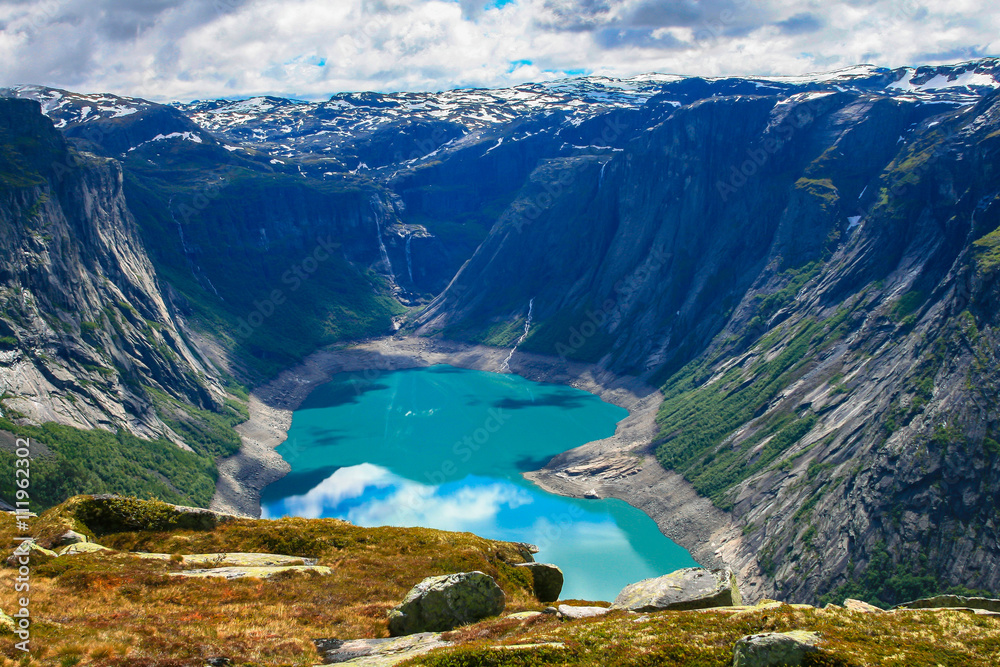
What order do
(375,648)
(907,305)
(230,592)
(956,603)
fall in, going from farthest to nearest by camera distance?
(907,305) < (956,603) < (230,592) < (375,648)

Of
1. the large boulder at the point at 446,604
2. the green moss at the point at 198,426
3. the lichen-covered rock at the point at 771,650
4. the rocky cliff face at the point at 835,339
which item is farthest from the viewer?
the green moss at the point at 198,426

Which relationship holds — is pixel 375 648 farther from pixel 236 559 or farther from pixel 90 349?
pixel 90 349

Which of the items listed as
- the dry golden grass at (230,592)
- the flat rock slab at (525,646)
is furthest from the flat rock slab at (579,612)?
the flat rock slab at (525,646)

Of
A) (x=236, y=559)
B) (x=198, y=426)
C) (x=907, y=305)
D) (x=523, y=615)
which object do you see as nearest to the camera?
(x=523, y=615)

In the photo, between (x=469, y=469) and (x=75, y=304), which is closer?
(x=75, y=304)

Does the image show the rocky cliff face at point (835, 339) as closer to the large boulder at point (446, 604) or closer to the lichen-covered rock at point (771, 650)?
the large boulder at point (446, 604)

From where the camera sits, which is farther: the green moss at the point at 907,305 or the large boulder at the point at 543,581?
the green moss at the point at 907,305

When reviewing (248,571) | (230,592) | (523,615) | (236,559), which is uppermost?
(236,559)

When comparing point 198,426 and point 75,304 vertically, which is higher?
point 75,304

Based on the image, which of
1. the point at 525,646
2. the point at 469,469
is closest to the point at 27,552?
the point at 525,646
